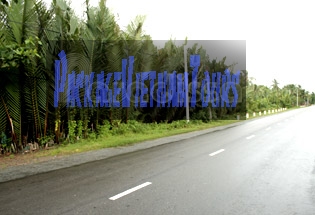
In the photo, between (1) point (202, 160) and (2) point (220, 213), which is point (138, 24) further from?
(2) point (220, 213)

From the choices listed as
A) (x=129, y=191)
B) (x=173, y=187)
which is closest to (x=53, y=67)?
(x=129, y=191)

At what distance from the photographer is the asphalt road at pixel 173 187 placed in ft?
15.2

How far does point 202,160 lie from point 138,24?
34.5ft

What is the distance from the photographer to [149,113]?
2002cm

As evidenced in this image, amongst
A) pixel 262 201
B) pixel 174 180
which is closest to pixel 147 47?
pixel 174 180

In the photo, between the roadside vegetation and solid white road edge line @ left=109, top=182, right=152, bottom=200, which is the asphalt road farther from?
the roadside vegetation

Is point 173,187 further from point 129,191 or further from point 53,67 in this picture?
point 53,67

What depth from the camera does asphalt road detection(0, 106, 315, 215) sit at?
4.64m

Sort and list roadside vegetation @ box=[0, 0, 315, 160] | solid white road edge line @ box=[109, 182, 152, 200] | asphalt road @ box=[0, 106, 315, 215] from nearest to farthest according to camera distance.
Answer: asphalt road @ box=[0, 106, 315, 215] < solid white road edge line @ box=[109, 182, 152, 200] < roadside vegetation @ box=[0, 0, 315, 160]

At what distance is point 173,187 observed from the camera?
18.9 ft

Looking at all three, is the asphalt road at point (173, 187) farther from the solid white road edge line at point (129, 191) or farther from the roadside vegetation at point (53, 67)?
the roadside vegetation at point (53, 67)

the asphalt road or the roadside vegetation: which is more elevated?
the roadside vegetation

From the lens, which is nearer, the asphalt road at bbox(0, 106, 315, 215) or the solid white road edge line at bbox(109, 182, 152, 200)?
the asphalt road at bbox(0, 106, 315, 215)

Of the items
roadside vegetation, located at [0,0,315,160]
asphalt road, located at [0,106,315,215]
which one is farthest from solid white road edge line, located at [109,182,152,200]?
roadside vegetation, located at [0,0,315,160]
